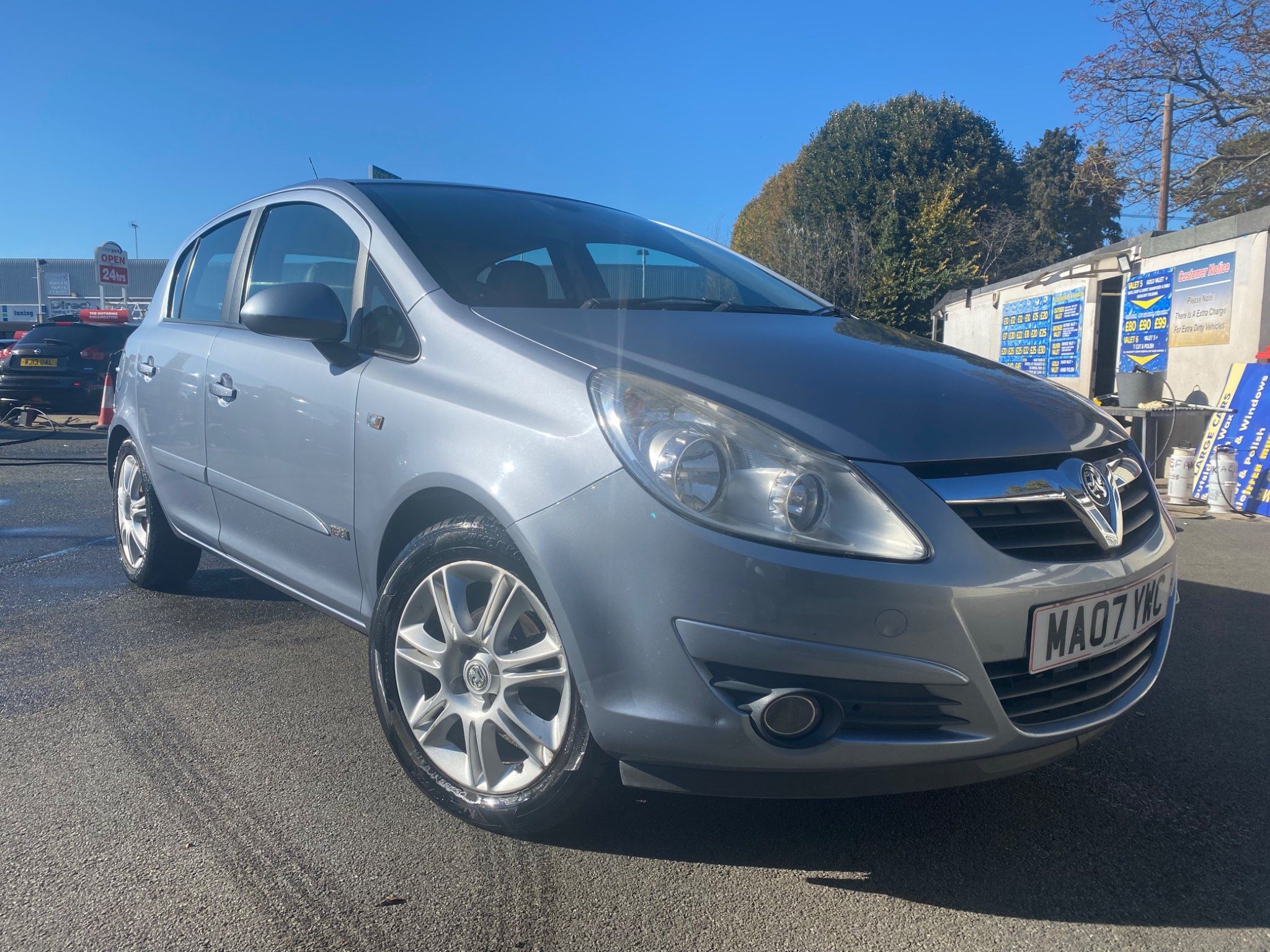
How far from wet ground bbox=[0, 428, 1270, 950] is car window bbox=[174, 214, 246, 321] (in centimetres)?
147

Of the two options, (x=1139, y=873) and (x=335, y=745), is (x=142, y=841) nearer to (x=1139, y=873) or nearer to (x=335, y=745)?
(x=335, y=745)

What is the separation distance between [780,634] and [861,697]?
0.21 meters

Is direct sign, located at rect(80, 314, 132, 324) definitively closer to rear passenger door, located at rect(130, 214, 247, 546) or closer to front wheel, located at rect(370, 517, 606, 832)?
rear passenger door, located at rect(130, 214, 247, 546)

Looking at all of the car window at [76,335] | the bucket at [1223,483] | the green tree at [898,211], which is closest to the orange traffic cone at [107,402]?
the car window at [76,335]

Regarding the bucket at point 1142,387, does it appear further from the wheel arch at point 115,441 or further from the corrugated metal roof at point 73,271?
the corrugated metal roof at point 73,271

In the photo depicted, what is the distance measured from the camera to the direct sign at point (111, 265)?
748 inches

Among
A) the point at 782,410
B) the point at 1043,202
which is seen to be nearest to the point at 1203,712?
the point at 782,410

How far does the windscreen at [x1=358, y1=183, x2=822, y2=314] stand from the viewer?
2.77m

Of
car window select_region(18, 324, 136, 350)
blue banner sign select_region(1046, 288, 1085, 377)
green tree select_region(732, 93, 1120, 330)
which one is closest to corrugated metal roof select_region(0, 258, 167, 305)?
green tree select_region(732, 93, 1120, 330)

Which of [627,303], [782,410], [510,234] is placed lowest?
[782,410]

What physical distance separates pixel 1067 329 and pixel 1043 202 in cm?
3984

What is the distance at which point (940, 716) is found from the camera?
1897 mm

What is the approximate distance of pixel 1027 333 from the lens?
50.2ft

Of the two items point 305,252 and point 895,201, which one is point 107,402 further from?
point 895,201
